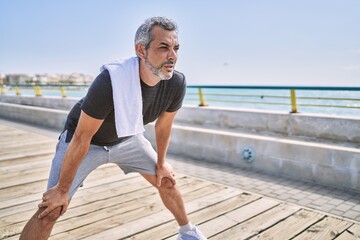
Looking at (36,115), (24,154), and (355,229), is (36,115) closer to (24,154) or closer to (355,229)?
(24,154)

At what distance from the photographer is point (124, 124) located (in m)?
2.17

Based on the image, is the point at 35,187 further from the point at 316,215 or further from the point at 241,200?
the point at 316,215

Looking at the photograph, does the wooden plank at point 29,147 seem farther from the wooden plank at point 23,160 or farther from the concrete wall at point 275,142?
the concrete wall at point 275,142

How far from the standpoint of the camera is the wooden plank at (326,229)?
2.92 m

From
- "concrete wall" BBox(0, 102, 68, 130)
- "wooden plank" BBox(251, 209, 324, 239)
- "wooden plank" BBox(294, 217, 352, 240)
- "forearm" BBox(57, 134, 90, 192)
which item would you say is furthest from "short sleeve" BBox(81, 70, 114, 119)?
"concrete wall" BBox(0, 102, 68, 130)

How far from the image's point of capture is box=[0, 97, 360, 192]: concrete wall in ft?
14.8

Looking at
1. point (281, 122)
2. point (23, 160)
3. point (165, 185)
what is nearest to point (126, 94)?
point (165, 185)

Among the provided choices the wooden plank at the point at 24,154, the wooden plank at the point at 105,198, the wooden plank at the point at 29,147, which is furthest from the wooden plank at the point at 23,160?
the wooden plank at the point at 105,198

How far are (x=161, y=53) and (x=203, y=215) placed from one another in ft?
6.73

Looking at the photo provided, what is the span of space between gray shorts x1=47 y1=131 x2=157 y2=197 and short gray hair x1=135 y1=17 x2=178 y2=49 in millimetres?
876

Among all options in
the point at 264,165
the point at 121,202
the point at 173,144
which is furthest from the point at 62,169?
the point at 173,144

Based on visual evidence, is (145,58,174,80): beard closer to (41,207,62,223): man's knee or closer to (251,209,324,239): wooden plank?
(41,207,62,223): man's knee

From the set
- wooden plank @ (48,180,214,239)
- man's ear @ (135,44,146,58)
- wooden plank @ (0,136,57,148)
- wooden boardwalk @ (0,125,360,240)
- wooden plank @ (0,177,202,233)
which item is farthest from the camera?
wooden plank @ (0,136,57,148)

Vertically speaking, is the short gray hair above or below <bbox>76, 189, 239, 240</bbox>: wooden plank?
above
